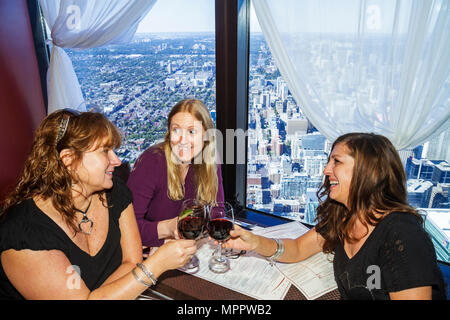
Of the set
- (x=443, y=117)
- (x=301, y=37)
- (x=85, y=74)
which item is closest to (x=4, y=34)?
(x=85, y=74)

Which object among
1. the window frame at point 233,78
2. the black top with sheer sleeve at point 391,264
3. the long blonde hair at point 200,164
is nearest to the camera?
the black top with sheer sleeve at point 391,264

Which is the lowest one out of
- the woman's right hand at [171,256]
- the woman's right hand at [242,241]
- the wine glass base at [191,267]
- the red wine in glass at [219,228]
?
the wine glass base at [191,267]

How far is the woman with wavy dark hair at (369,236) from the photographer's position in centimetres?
105

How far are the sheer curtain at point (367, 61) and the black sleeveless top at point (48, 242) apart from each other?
1.33 m

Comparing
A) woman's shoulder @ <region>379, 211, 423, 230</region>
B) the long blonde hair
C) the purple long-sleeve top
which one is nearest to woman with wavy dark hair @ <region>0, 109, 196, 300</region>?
the purple long-sleeve top

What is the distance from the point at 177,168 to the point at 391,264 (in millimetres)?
1143

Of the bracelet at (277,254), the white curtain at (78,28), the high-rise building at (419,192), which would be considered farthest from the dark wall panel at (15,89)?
the high-rise building at (419,192)

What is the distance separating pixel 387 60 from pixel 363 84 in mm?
165

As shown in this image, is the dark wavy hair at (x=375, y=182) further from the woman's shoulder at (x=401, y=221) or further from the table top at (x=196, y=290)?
the table top at (x=196, y=290)

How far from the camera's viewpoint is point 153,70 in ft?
8.44

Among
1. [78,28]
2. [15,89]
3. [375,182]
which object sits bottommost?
[375,182]

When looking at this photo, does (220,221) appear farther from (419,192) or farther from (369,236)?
(419,192)

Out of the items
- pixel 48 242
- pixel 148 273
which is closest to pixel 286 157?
pixel 148 273
